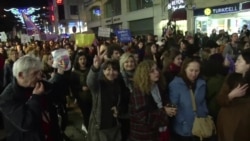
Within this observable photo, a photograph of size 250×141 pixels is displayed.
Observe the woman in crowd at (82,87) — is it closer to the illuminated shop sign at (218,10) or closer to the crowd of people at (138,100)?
the crowd of people at (138,100)

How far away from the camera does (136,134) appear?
4.25 meters

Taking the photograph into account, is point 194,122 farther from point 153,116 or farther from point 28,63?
point 28,63

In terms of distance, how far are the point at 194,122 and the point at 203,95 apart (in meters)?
0.38

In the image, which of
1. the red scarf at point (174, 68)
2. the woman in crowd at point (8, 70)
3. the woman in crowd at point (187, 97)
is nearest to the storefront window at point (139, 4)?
the woman in crowd at point (8, 70)

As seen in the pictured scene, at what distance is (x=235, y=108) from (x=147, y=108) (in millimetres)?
1044

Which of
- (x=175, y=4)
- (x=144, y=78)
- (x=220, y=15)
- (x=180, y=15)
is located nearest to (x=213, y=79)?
(x=144, y=78)

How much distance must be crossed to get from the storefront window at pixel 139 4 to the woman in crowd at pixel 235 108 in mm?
30592

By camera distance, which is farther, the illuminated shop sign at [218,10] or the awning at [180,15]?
the awning at [180,15]

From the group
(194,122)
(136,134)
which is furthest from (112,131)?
(194,122)

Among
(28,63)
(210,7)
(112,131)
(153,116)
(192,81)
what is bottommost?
(112,131)

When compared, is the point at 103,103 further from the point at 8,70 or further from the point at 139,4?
the point at 139,4

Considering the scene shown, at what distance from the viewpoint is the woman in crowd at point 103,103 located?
15.0 ft

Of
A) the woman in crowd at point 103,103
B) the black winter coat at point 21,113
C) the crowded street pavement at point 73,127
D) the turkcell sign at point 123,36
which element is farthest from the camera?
the turkcell sign at point 123,36

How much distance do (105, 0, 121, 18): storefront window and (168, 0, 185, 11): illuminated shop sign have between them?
1902 cm
